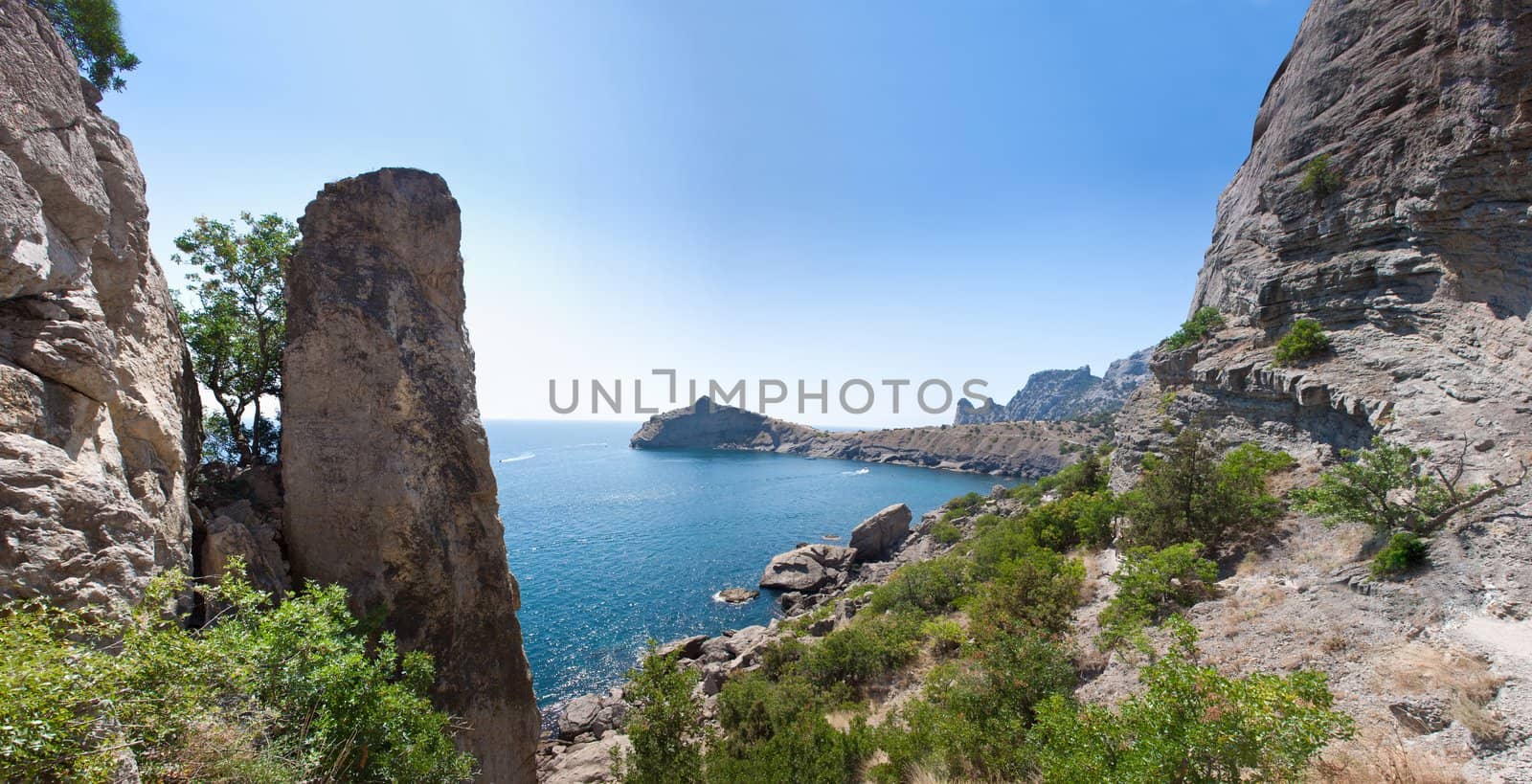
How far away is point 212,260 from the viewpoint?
44.2 ft

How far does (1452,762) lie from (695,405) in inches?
6677

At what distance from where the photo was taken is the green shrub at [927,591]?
87.0ft

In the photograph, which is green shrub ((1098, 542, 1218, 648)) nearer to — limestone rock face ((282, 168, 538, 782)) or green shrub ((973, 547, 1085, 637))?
green shrub ((973, 547, 1085, 637))

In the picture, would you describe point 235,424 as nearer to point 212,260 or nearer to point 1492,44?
point 212,260

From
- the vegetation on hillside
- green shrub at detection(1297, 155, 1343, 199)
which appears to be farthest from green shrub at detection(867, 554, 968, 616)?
green shrub at detection(1297, 155, 1343, 199)

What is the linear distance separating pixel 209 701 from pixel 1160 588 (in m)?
21.2

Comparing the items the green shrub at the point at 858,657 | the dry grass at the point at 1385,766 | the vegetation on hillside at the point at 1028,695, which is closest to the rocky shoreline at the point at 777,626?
the vegetation on hillside at the point at 1028,695

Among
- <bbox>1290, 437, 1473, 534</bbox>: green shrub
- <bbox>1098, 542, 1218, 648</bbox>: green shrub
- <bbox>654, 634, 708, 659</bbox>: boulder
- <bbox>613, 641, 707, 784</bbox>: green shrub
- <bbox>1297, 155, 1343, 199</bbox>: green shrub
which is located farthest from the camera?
<bbox>654, 634, 708, 659</bbox>: boulder

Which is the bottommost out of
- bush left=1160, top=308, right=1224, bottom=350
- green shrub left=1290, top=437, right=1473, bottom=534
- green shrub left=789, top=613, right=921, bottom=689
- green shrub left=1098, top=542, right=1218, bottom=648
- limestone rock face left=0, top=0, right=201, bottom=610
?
green shrub left=789, top=613, right=921, bottom=689

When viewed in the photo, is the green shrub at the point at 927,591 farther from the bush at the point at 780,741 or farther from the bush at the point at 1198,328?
the bush at the point at 1198,328

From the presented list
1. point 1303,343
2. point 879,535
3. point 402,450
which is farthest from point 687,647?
point 1303,343

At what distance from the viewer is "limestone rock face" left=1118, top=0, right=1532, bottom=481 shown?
608 inches

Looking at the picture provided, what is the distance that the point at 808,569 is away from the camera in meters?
44.5

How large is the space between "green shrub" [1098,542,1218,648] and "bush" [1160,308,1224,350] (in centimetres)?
1676
